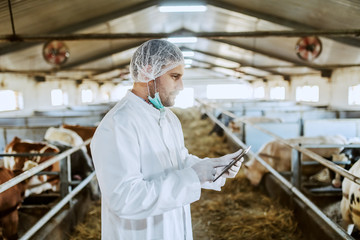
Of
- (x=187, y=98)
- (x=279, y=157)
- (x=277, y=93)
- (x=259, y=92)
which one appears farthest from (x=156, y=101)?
(x=187, y=98)

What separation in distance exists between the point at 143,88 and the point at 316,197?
129 inches

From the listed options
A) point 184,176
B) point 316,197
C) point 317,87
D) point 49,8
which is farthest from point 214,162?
point 317,87

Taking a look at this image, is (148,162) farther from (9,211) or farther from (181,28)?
(181,28)

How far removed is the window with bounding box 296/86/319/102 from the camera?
50.8 feet

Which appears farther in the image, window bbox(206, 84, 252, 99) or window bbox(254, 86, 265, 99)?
window bbox(206, 84, 252, 99)

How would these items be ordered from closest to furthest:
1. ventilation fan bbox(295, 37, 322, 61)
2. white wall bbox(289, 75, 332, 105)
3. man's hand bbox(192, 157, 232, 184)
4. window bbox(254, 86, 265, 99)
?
1. man's hand bbox(192, 157, 232, 184)
2. ventilation fan bbox(295, 37, 322, 61)
3. white wall bbox(289, 75, 332, 105)
4. window bbox(254, 86, 265, 99)

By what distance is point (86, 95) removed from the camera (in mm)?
21391

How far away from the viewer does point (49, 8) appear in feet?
24.7

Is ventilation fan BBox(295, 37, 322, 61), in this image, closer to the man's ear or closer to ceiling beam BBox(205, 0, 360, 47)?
ceiling beam BBox(205, 0, 360, 47)

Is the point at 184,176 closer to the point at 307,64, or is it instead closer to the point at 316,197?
the point at 316,197

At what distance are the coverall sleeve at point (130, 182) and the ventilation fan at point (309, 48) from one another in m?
8.28

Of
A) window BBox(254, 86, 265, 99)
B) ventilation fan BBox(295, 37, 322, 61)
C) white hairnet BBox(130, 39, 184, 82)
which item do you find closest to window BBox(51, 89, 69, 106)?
ventilation fan BBox(295, 37, 322, 61)

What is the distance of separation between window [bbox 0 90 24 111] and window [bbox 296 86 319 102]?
14.4 metres

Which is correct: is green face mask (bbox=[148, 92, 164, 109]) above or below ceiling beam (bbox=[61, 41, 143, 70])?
below
